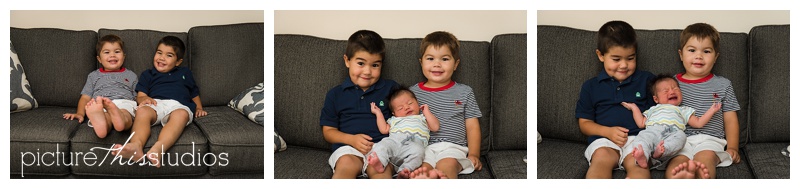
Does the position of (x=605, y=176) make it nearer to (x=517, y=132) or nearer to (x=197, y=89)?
(x=517, y=132)

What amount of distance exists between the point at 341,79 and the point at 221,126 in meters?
0.43

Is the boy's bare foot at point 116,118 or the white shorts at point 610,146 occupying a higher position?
the boy's bare foot at point 116,118

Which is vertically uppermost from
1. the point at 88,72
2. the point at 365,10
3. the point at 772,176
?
the point at 365,10

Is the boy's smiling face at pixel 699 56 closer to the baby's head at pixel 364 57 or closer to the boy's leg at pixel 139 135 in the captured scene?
the baby's head at pixel 364 57

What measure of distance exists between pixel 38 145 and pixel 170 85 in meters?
0.46

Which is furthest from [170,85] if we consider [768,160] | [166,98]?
[768,160]

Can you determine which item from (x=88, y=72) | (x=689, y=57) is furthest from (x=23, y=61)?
(x=689, y=57)

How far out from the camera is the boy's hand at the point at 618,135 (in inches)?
106

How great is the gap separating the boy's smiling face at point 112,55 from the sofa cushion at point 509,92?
4.21ft

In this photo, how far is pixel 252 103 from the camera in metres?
2.78

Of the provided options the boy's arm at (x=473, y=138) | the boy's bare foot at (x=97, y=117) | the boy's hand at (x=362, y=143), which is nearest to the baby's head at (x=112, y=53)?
the boy's bare foot at (x=97, y=117)

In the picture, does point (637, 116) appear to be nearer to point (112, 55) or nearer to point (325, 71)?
point (325, 71)

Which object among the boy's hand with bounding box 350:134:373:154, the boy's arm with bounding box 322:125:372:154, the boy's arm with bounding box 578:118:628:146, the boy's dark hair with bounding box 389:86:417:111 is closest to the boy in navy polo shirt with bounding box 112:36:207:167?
the boy's arm with bounding box 322:125:372:154

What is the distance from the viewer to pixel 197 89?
2.88 meters
